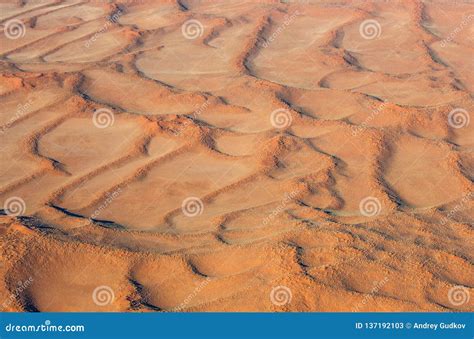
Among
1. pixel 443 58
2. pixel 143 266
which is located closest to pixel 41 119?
pixel 143 266

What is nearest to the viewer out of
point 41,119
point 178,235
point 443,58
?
point 178,235

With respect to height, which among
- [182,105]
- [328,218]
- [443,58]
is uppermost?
[328,218]

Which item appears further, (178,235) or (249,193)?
(249,193)

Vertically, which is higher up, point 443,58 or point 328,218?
point 328,218

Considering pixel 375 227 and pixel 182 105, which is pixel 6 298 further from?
pixel 182 105

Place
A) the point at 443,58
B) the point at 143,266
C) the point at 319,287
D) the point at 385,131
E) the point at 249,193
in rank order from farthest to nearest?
the point at 443,58 < the point at 385,131 < the point at 249,193 < the point at 143,266 < the point at 319,287

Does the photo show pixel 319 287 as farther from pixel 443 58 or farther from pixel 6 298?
pixel 443 58
